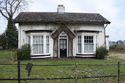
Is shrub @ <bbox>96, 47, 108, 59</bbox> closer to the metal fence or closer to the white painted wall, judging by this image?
the white painted wall

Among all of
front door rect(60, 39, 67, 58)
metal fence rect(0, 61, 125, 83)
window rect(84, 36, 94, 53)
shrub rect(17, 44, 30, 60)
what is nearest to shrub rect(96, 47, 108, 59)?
window rect(84, 36, 94, 53)

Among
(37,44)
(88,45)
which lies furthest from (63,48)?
(37,44)

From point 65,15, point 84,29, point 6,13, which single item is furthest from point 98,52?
Result: point 6,13

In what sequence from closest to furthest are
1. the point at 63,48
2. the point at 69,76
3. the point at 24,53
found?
1. the point at 69,76
2. the point at 24,53
3. the point at 63,48

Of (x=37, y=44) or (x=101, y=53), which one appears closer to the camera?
(x=37, y=44)

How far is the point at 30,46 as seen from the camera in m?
33.7

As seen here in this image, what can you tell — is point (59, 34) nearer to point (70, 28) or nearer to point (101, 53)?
point (70, 28)

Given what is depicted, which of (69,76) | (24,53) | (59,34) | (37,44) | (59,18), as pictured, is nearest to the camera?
(69,76)

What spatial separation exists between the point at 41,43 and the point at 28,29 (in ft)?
6.92

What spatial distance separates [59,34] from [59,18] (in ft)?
6.29

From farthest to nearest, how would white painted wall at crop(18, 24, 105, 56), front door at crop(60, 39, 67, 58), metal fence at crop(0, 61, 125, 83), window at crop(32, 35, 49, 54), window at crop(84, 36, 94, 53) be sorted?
1. window at crop(84, 36, 94, 53)
2. front door at crop(60, 39, 67, 58)
3. white painted wall at crop(18, 24, 105, 56)
4. window at crop(32, 35, 49, 54)
5. metal fence at crop(0, 61, 125, 83)

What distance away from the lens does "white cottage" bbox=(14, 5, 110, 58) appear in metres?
34.0

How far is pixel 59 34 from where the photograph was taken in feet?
113

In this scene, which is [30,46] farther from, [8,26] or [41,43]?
[8,26]
